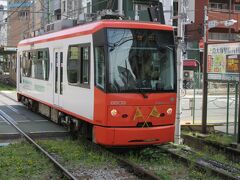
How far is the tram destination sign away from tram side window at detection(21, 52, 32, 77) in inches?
307

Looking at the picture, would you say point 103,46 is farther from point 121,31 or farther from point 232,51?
point 232,51

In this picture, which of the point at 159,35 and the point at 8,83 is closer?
the point at 159,35

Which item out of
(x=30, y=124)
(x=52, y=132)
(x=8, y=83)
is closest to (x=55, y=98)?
(x=52, y=132)

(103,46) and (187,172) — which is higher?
(103,46)

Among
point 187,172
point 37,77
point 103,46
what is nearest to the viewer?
point 187,172

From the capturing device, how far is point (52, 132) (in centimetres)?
1420

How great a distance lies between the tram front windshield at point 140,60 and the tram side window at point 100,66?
8.0 inches

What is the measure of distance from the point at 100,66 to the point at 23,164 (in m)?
2.68

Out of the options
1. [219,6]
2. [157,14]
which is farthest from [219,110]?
[219,6]

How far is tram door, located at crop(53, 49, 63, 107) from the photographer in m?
14.0

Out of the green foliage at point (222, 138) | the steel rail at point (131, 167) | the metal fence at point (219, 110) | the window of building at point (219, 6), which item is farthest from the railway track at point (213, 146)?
the window of building at point (219, 6)

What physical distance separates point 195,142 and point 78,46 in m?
4.29

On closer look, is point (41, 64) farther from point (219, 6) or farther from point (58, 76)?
→ point (219, 6)

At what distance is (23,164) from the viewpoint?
9.88m
